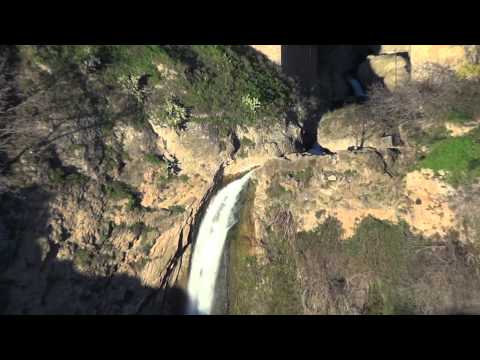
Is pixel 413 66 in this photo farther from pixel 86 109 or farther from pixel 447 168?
pixel 86 109

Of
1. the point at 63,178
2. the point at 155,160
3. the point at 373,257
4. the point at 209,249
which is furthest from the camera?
the point at 155,160

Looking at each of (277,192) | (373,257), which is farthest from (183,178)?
(373,257)

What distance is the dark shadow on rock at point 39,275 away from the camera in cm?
1268

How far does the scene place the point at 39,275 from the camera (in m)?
13.0

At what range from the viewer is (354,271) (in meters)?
13.3

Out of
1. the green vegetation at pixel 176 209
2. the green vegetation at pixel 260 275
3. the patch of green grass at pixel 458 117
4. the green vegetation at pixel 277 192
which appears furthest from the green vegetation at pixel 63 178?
the patch of green grass at pixel 458 117

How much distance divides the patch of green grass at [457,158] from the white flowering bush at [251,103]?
20.4ft

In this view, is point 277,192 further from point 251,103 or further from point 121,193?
point 121,193

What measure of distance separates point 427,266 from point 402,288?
0.94 metres

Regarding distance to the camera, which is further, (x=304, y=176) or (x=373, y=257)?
(x=304, y=176)

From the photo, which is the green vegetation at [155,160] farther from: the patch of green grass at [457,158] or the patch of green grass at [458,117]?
the patch of green grass at [458,117]

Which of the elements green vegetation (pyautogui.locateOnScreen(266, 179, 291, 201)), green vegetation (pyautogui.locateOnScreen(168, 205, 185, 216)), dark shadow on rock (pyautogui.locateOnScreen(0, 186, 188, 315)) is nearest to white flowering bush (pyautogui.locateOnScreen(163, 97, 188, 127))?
green vegetation (pyautogui.locateOnScreen(168, 205, 185, 216))

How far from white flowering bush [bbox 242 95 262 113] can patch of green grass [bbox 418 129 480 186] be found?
20.4 feet

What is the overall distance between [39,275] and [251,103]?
933 cm
